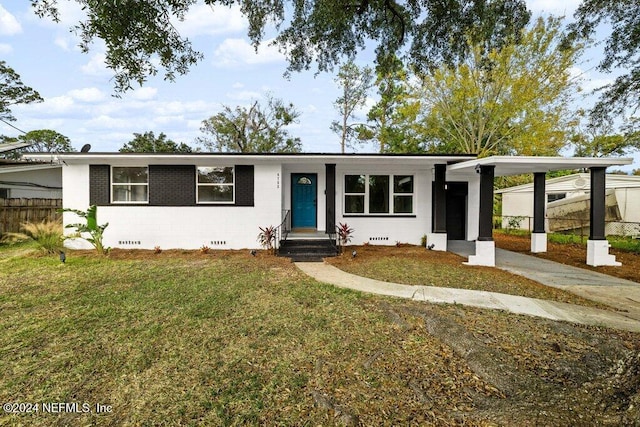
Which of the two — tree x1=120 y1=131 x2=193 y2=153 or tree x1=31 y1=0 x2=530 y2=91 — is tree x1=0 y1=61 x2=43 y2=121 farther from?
tree x1=31 y1=0 x2=530 y2=91

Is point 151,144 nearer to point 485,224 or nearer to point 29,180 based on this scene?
point 29,180

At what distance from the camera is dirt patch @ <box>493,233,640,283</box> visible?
24.6 ft

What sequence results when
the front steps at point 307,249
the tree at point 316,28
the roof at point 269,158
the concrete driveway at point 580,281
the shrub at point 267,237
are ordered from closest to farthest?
the tree at point 316,28 → the concrete driveway at point 580,281 → the front steps at point 307,249 → the roof at point 269,158 → the shrub at point 267,237

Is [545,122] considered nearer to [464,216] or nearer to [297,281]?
[464,216]

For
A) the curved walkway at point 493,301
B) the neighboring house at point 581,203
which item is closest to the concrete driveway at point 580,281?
the curved walkway at point 493,301

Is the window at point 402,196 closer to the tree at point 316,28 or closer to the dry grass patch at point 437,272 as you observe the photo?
the dry grass patch at point 437,272

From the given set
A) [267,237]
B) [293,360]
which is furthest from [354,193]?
[293,360]

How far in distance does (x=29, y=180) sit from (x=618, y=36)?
2224 cm

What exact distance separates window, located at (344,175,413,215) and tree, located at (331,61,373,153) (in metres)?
15.8

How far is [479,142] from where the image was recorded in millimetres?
18781

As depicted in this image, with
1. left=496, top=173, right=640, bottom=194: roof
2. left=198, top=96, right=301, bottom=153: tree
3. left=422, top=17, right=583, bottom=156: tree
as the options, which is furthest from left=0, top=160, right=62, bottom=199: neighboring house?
left=496, top=173, right=640, bottom=194: roof

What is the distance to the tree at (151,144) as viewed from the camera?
106 feet

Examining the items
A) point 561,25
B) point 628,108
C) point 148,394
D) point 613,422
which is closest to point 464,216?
point 628,108

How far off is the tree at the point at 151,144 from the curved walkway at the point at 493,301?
101ft
